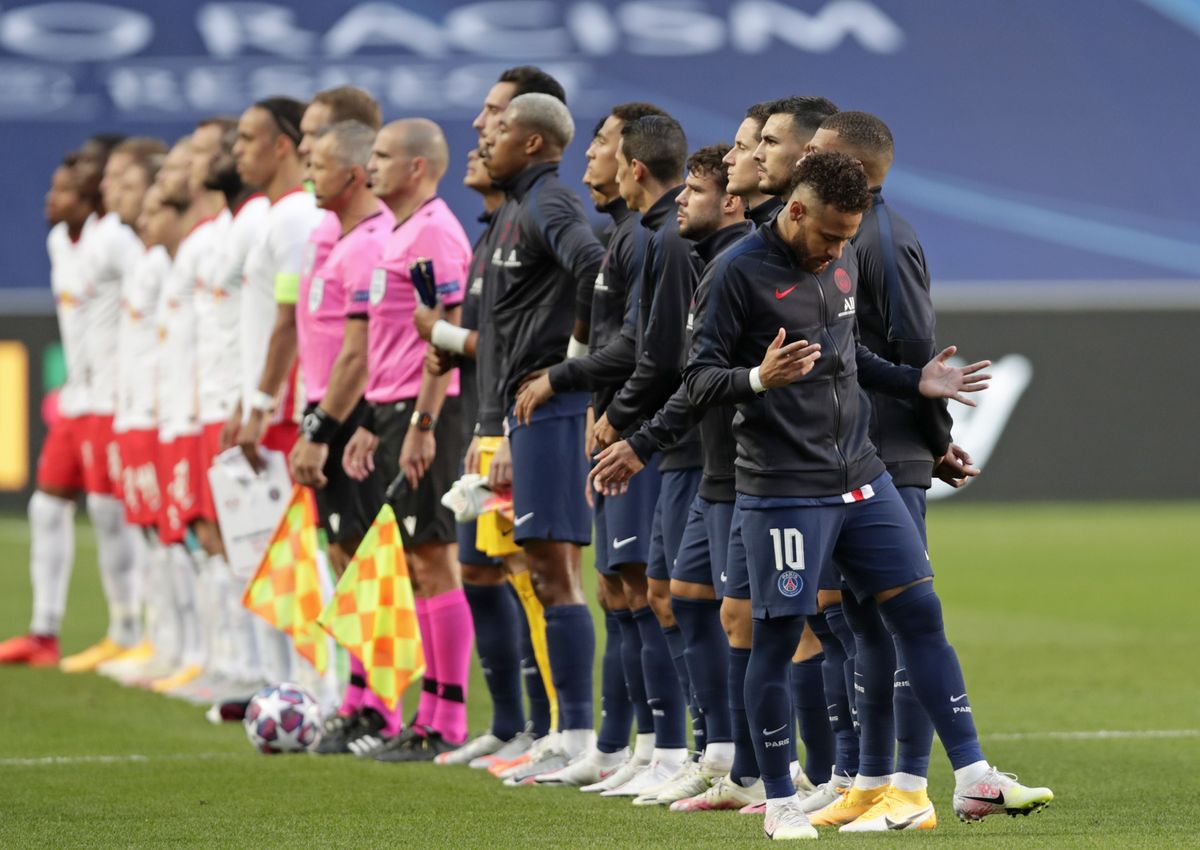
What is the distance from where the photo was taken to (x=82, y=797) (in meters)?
7.05

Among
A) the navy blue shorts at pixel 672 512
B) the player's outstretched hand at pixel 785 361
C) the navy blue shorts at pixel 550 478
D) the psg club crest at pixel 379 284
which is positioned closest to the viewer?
the player's outstretched hand at pixel 785 361

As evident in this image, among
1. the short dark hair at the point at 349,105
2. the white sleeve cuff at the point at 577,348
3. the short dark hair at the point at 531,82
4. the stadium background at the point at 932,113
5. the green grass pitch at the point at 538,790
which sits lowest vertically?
the green grass pitch at the point at 538,790

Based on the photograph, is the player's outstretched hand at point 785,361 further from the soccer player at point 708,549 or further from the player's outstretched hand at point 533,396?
the player's outstretched hand at point 533,396

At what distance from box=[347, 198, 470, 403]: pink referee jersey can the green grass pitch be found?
1.45 m

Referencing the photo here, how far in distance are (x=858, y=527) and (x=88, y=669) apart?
6564 millimetres

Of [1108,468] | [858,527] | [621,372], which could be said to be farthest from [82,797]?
[1108,468]

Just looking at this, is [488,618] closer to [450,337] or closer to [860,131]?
[450,337]

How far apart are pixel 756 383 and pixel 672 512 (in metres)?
1.25

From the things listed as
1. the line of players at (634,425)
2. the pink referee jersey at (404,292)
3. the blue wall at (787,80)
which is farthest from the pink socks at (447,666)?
the blue wall at (787,80)

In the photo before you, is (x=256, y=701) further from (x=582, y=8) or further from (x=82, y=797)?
(x=582, y=8)

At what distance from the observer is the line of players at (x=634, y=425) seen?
5.89 m

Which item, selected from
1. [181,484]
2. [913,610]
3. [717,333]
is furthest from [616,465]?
[181,484]

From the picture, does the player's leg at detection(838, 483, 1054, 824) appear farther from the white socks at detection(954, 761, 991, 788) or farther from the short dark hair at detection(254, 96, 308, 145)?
the short dark hair at detection(254, 96, 308, 145)

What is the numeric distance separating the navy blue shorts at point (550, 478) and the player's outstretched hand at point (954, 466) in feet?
4.27
